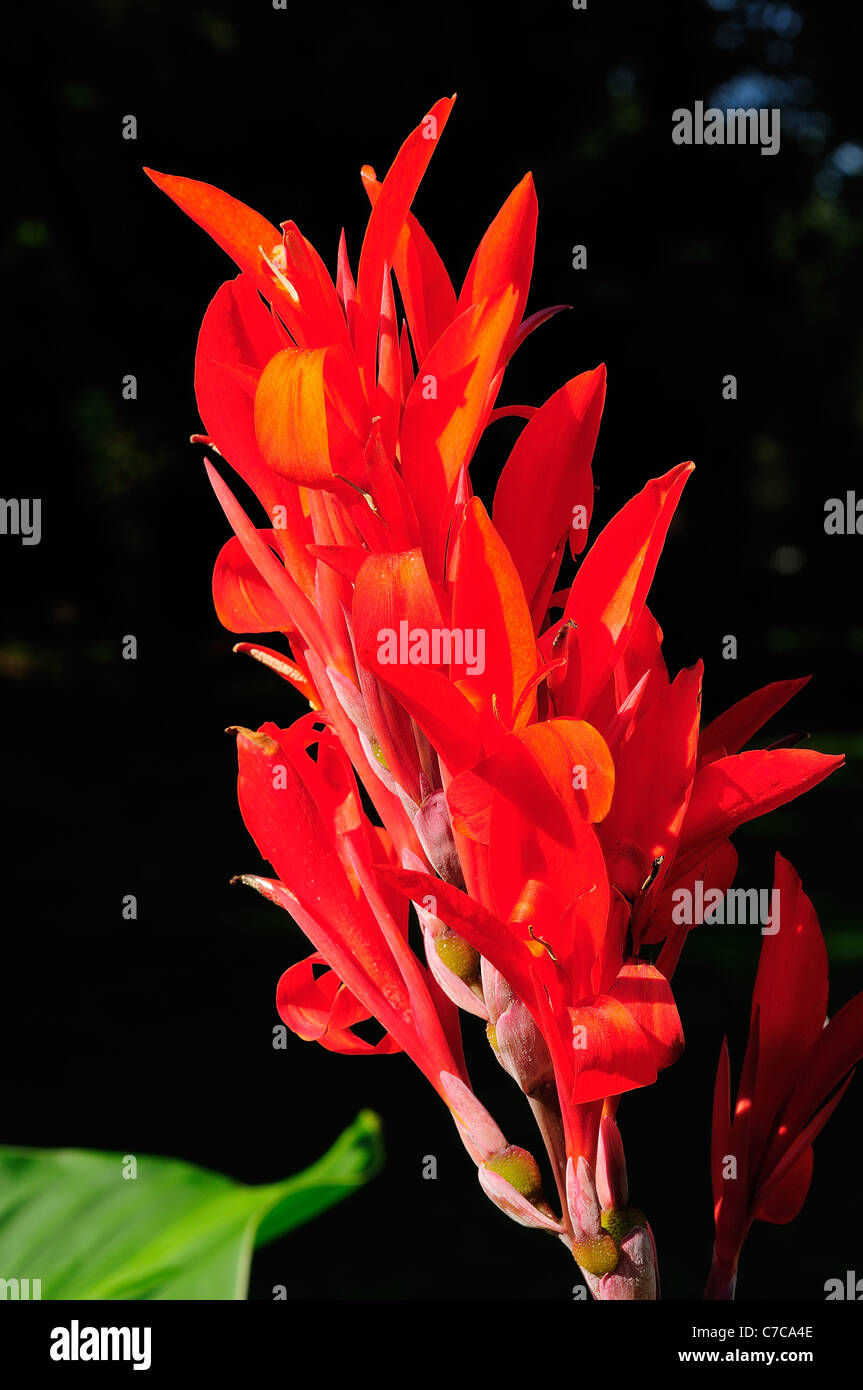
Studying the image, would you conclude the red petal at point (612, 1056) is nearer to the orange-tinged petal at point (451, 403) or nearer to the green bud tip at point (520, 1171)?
the green bud tip at point (520, 1171)

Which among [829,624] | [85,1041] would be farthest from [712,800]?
[829,624]

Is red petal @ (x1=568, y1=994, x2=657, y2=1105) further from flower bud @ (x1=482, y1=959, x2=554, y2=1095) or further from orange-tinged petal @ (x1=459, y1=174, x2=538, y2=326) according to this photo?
orange-tinged petal @ (x1=459, y1=174, x2=538, y2=326)

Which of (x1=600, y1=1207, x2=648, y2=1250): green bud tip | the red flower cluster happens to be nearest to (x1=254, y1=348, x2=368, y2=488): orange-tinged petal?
the red flower cluster

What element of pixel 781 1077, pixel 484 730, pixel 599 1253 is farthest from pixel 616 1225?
pixel 484 730

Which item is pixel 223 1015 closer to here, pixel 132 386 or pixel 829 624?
pixel 132 386

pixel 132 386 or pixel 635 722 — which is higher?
pixel 132 386

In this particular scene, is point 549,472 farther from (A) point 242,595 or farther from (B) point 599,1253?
(B) point 599,1253

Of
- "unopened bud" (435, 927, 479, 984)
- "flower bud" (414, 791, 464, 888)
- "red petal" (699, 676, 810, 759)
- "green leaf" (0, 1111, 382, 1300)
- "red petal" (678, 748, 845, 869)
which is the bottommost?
"green leaf" (0, 1111, 382, 1300)
